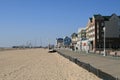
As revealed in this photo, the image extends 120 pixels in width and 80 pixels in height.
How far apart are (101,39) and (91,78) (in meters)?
104

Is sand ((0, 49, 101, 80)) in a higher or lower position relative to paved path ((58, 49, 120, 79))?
lower

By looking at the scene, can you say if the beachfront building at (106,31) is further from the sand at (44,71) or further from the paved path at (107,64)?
the sand at (44,71)

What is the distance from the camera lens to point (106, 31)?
123 meters

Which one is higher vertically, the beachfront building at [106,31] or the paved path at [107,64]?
the beachfront building at [106,31]

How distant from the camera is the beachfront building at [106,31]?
12288 centimetres

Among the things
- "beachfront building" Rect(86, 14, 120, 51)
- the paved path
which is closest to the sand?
the paved path

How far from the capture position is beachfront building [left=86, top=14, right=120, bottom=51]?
123 meters

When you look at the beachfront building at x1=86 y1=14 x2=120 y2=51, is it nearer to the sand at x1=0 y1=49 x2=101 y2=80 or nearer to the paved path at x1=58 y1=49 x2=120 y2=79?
the paved path at x1=58 y1=49 x2=120 y2=79

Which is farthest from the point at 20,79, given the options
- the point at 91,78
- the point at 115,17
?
the point at 115,17

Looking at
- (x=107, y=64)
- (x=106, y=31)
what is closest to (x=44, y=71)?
(x=107, y=64)

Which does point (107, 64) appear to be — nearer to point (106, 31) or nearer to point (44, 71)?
point (44, 71)

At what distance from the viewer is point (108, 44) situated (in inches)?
4825

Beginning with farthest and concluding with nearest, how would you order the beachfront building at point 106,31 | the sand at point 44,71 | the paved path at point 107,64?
1. the beachfront building at point 106,31
2. the paved path at point 107,64
3. the sand at point 44,71

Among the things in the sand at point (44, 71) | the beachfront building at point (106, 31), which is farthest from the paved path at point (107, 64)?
the beachfront building at point (106, 31)
